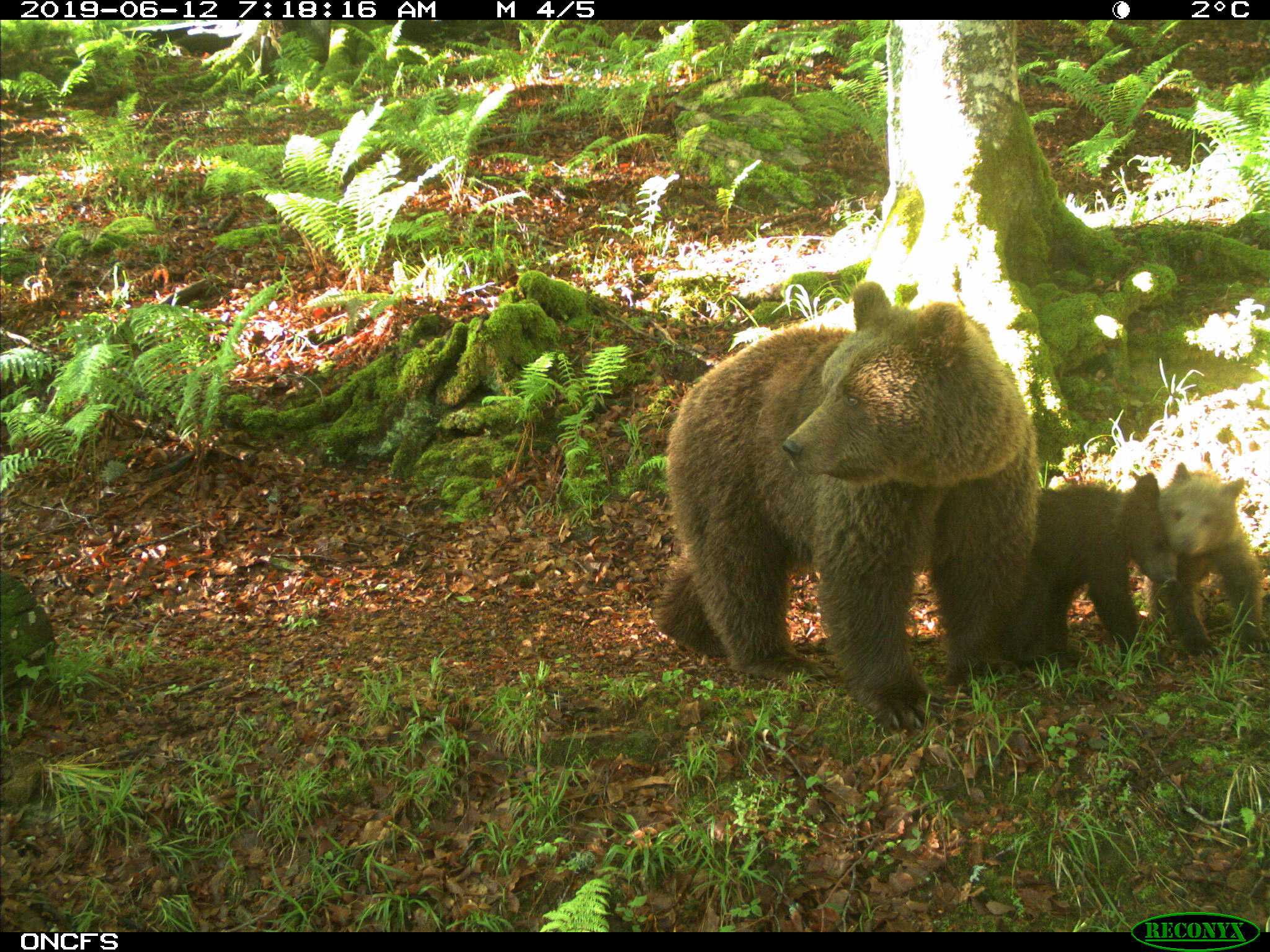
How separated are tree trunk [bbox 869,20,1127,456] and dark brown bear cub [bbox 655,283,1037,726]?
5.44ft

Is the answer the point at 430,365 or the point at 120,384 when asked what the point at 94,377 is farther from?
the point at 430,365

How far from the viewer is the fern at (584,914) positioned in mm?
3797

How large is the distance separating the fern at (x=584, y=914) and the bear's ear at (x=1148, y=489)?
3.59m

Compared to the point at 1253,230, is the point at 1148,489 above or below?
below

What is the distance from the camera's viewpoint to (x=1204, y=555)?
500 cm

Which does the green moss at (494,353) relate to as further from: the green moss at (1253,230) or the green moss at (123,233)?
the green moss at (1253,230)

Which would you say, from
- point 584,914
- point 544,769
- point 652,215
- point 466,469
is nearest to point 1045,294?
point 652,215

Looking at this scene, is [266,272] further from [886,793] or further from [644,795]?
[886,793]

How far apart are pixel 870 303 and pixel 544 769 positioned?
9.96 ft

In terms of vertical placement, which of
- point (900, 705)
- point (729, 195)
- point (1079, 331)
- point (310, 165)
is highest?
point (310, 165)

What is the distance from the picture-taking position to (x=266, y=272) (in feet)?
32.8

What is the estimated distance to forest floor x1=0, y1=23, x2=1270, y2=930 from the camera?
412 centimetres
